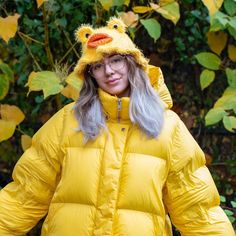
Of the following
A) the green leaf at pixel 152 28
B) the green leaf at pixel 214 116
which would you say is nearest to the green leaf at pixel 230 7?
the green leaf at pixel 152 28

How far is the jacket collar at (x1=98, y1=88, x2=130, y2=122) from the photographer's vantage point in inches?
84.7

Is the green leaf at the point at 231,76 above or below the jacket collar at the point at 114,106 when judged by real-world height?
above

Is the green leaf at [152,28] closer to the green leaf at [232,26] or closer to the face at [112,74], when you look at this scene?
the green leaf at [232,26]

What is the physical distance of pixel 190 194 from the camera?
2.17 metres

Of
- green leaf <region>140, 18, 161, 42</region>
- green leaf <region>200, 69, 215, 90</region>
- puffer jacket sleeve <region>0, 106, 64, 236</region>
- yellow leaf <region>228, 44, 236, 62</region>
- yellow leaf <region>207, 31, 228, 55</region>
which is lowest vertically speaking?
puffer jacket sleeve <region>0, 106, 64, 236</region>

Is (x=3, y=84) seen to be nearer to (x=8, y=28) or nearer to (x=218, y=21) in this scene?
(x=8, y=28)

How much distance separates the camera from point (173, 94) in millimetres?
3297

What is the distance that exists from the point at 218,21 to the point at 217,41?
252 millimetres

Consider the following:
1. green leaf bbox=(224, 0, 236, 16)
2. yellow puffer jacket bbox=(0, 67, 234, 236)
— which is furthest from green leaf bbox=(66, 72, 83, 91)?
green leaf bbox=(224, 0, 236, 16)

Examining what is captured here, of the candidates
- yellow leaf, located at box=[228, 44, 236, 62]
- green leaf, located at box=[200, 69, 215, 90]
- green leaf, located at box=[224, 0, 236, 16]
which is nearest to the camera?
green leaf, located at box=[224, 0, 236, 16]

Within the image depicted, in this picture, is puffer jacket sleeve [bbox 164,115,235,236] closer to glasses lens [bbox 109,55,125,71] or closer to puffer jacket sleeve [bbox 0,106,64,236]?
glasses lens [bbox 109,55,125,71]

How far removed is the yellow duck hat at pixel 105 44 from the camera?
2133mm

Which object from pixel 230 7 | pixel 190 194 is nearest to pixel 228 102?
pixel 230 7

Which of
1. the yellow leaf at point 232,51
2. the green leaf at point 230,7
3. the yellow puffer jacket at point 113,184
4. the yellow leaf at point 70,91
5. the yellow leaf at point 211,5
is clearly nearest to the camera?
the yellow puffer jacket at point 113,184
